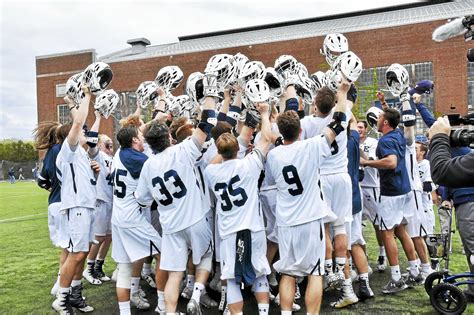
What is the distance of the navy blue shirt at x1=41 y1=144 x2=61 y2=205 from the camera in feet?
20.2

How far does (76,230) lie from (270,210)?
2554 mm

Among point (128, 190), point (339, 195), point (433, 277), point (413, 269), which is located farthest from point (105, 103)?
point (413, 269)

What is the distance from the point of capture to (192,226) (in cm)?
511

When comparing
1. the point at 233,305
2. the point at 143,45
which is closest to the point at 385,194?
the point at 233,305

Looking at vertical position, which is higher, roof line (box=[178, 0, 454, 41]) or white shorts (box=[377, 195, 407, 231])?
roof line (box=[178, 0, 454, 41])

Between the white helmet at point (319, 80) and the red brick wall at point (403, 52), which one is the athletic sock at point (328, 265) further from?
the red brick wall at point (403, 52)

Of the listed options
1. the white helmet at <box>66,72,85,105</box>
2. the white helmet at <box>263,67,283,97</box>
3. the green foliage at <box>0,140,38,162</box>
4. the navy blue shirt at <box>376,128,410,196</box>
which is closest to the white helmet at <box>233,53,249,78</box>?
the white helmet at <box>263,67,283,97</box>

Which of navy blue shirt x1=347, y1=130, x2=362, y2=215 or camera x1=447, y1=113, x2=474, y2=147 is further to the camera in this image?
navy blue shirt x1=347, y1=130, x2=362, y2=215

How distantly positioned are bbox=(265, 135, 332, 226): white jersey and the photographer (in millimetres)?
1405

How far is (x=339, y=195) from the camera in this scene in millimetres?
5781

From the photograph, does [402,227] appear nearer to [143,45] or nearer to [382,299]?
[382,299]

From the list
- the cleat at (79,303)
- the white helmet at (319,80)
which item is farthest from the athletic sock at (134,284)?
the white helmet at (319,80)

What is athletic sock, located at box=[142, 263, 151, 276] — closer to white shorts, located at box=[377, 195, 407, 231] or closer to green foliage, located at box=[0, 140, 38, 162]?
white shorts, located at box=[377, 195, 407, 231]

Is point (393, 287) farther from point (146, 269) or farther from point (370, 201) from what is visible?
point (146, 269)
